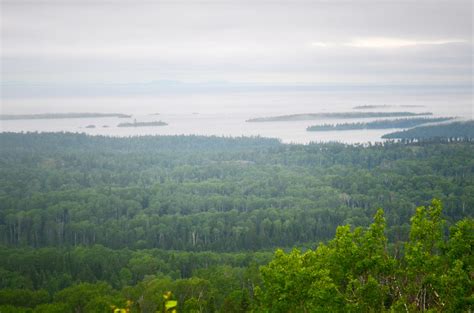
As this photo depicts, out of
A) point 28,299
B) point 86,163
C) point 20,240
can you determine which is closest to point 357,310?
point 28,299

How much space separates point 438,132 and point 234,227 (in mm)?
81080

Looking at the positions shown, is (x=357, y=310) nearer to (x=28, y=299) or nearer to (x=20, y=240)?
(x=28, y=299)

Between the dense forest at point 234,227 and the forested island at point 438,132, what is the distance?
2148 cm

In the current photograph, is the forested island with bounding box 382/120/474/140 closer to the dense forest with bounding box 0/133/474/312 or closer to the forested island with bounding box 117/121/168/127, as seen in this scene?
the dense forest with bounding box 0/133/474/312

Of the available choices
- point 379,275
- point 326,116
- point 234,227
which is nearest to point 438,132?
point 326,116

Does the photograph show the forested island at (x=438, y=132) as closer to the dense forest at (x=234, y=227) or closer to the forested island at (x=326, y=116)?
the dense forest at (x=234, y=227)

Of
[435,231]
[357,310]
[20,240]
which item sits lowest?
[20,240]

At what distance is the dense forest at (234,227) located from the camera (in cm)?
1294

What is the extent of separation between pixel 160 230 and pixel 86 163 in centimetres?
4026

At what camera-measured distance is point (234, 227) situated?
4959cm

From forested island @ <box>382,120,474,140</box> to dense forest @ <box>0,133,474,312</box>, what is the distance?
845 inches

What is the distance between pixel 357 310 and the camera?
40.9 feet

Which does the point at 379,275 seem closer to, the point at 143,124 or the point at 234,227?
the point at 234,227

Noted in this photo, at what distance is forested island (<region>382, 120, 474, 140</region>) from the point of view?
114 meters
